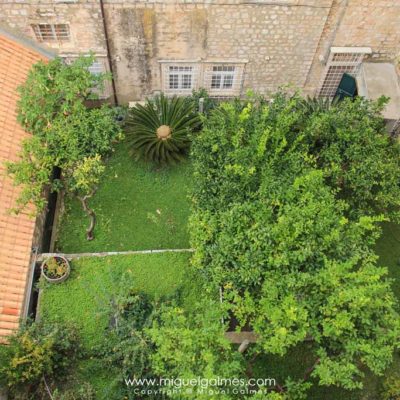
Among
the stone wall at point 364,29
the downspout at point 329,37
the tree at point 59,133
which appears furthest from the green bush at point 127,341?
the stone wall at point 364,29

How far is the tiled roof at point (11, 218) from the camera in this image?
11.9 metres

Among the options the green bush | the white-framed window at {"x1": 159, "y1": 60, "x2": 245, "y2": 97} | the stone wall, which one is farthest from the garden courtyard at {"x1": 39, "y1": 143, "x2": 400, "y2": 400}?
the stone wall

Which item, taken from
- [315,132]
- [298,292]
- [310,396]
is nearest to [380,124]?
[315,132]

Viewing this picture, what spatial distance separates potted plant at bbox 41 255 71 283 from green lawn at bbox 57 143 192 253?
1.34 metres

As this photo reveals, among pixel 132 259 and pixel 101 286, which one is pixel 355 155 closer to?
pixel 132 259

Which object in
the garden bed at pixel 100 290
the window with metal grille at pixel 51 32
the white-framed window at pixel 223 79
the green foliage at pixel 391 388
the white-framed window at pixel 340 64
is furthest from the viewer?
the white-framed window at pixel 223 79

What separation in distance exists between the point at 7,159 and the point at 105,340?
610 cm

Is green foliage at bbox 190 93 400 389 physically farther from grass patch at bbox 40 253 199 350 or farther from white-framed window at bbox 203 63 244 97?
white-framed window at bbox 203 63 244 97

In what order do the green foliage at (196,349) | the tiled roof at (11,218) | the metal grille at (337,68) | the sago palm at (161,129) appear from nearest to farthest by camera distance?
the green foliage at (196,349), the tiled roof at (11,218), the sago palm at (161,129), the metal grille at (337,68)

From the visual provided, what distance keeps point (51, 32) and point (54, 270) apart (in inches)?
321

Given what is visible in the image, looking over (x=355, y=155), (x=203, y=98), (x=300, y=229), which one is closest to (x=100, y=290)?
(x=300, y=229)

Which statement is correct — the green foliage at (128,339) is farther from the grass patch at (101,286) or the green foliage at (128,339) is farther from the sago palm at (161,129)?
the sago palm at (161,129)

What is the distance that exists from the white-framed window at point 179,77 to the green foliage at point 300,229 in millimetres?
4211

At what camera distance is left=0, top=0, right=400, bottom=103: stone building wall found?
563 inches
